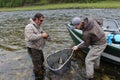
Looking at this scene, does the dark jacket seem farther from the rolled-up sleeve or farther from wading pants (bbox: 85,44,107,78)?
the rolled-up sleeve

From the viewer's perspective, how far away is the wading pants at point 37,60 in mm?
9084

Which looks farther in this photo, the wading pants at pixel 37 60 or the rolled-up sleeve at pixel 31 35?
the wading pants at pixel 37 60

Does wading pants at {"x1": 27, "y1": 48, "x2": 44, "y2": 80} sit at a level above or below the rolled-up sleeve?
below

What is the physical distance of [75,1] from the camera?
54.9 metres

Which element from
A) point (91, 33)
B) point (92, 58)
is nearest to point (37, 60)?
point (92, 58)

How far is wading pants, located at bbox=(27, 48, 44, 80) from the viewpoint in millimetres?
9084

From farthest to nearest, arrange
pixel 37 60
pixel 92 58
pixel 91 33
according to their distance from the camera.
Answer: pixel 37 60 → pixel 92 58 → pixel 91 33

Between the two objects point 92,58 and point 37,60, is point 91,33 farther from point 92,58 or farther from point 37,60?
point 37,60

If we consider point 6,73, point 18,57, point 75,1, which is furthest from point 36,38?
point 75,1

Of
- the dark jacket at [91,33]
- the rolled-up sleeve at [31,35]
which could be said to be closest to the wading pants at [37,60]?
the rolled-up sleeve at [31,35]

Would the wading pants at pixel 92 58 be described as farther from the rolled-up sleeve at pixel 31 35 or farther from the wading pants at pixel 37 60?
the rolled-up sleeve at pixel 31 35

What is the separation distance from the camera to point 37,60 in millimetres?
9250

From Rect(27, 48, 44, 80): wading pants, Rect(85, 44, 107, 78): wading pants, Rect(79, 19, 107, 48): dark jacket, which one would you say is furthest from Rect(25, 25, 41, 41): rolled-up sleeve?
Rect(85, 44, 107, 78): wading pants

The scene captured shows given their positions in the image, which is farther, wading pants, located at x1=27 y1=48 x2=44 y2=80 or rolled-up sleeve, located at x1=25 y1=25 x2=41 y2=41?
wading pants, located at x1=27 y1=48 x2=44 y2=80
